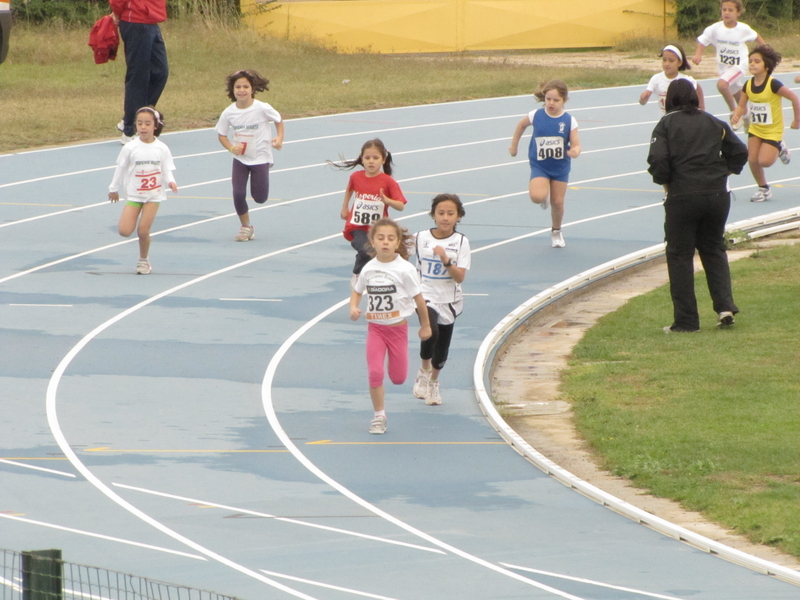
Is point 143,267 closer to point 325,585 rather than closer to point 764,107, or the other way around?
point 764,107

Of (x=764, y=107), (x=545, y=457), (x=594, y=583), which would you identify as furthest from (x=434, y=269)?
(x=764, y=107)

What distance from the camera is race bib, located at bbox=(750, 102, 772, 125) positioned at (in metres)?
15.3

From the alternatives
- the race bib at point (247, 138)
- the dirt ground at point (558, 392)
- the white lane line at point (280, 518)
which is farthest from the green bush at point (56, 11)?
the white lane line at point (280, 518)

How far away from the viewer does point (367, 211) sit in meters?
11.1

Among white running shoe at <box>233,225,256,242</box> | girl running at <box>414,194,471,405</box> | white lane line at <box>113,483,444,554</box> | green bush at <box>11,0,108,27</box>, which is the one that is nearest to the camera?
white lane line at <box>113,483,444,554</box>

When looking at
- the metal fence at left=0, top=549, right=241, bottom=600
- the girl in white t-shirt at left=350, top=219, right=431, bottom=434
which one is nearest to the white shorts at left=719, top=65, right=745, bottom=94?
the girl in white t-shirt at left=350, top=219, right=431, bottom=434

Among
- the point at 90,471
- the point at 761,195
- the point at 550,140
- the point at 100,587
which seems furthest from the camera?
the point at 761,195

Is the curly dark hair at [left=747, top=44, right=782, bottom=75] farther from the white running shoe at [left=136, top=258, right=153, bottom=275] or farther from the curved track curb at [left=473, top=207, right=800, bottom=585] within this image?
the white running shoe at [left=136, top=258, right=153, bottom=275]

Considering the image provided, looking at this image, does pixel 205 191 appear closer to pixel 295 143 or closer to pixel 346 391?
pixel 295 143

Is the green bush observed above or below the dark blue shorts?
above

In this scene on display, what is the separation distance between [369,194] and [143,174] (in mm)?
3005

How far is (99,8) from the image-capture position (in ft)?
128

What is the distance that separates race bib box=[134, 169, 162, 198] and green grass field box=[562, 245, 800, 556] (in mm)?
4622

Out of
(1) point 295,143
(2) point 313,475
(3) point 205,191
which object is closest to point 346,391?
(2) point 313,475
